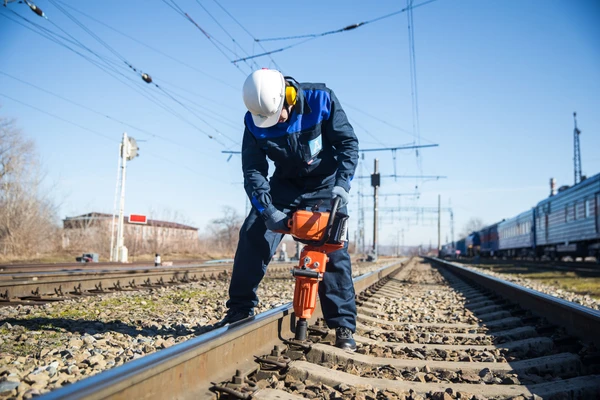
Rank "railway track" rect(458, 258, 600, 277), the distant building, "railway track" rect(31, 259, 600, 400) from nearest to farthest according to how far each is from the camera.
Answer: "railway track" rect(31, 259, 600, 400), "railway track" rect(458, 258, 600, 277), the distant building

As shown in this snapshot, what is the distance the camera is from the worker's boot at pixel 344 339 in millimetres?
3145

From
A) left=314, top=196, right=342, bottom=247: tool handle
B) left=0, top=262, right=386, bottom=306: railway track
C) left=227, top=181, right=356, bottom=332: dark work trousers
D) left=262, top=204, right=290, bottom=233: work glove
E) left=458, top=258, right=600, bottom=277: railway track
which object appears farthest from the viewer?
left=458, top=258, right=600, bottom=277: railway track

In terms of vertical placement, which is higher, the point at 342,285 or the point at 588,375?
the point at 342,285

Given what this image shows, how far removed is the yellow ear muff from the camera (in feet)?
10.1

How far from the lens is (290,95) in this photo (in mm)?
3098

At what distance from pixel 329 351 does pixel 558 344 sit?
1.64 m

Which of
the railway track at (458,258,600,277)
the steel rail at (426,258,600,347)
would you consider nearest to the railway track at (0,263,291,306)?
the steel rail at (426,258,600,347)

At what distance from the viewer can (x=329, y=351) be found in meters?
2.89

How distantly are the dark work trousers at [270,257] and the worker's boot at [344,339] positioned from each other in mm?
41

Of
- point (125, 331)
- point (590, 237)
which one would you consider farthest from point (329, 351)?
point (590, 237)

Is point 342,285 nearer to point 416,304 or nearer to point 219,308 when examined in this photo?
point 219,308

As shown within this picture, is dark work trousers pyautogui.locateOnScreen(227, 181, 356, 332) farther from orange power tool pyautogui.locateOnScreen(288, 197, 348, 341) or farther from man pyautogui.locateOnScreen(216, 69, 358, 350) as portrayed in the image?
orange power tool pyautogui.locateOnScreen(288, 197, 348, 341)

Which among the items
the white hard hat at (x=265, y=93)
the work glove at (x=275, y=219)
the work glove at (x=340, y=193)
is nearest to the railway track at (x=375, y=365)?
the work glove at (x=275, y=219)

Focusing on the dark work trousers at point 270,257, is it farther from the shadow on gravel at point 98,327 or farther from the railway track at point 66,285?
the railway track at point 66,285
